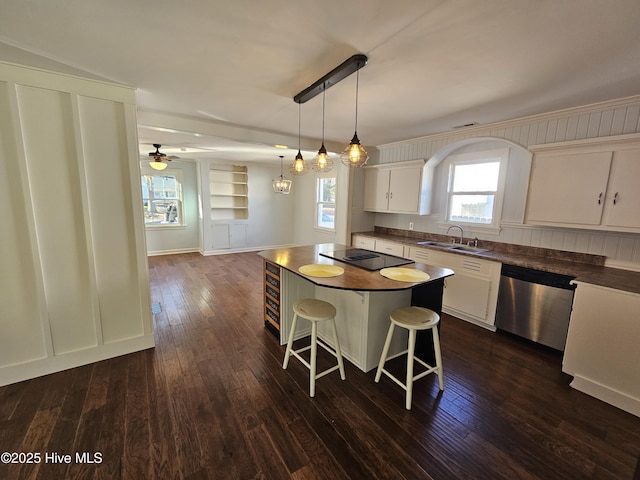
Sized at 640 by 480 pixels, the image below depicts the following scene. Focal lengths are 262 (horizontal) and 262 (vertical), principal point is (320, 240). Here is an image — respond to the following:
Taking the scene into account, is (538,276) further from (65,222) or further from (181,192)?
(181,192)

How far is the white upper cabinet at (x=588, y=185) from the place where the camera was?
2287 millimetres

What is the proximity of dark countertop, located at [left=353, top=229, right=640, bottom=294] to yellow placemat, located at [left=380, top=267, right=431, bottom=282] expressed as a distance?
1.35 meters

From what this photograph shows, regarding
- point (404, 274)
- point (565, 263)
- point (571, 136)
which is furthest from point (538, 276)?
point (404, 274)

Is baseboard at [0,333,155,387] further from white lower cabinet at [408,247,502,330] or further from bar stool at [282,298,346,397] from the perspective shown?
white lower cabinet at [408,247,502,330]

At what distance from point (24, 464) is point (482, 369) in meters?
3.20

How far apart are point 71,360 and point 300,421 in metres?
2.05

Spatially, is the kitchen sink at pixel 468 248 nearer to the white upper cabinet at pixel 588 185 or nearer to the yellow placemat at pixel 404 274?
the white upper cabinet at pixel 588 185

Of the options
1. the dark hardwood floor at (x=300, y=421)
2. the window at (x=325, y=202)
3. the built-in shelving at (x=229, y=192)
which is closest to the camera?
the dark hardwood floor at (x=300, y=421)

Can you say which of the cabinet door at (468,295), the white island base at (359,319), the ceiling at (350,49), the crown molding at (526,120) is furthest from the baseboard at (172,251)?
the cabinet door at (468,295)

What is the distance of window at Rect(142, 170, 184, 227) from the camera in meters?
6.21

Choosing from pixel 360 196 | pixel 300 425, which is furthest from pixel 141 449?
pixel 360 196

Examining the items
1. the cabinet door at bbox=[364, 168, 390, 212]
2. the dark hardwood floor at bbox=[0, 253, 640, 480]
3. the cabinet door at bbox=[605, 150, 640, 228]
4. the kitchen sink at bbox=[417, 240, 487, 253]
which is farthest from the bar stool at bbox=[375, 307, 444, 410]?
the cabinet door at bbox=[364, 168, 390, 212]

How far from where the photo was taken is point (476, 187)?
360 centimetres

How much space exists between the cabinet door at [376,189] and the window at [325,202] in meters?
1.35
